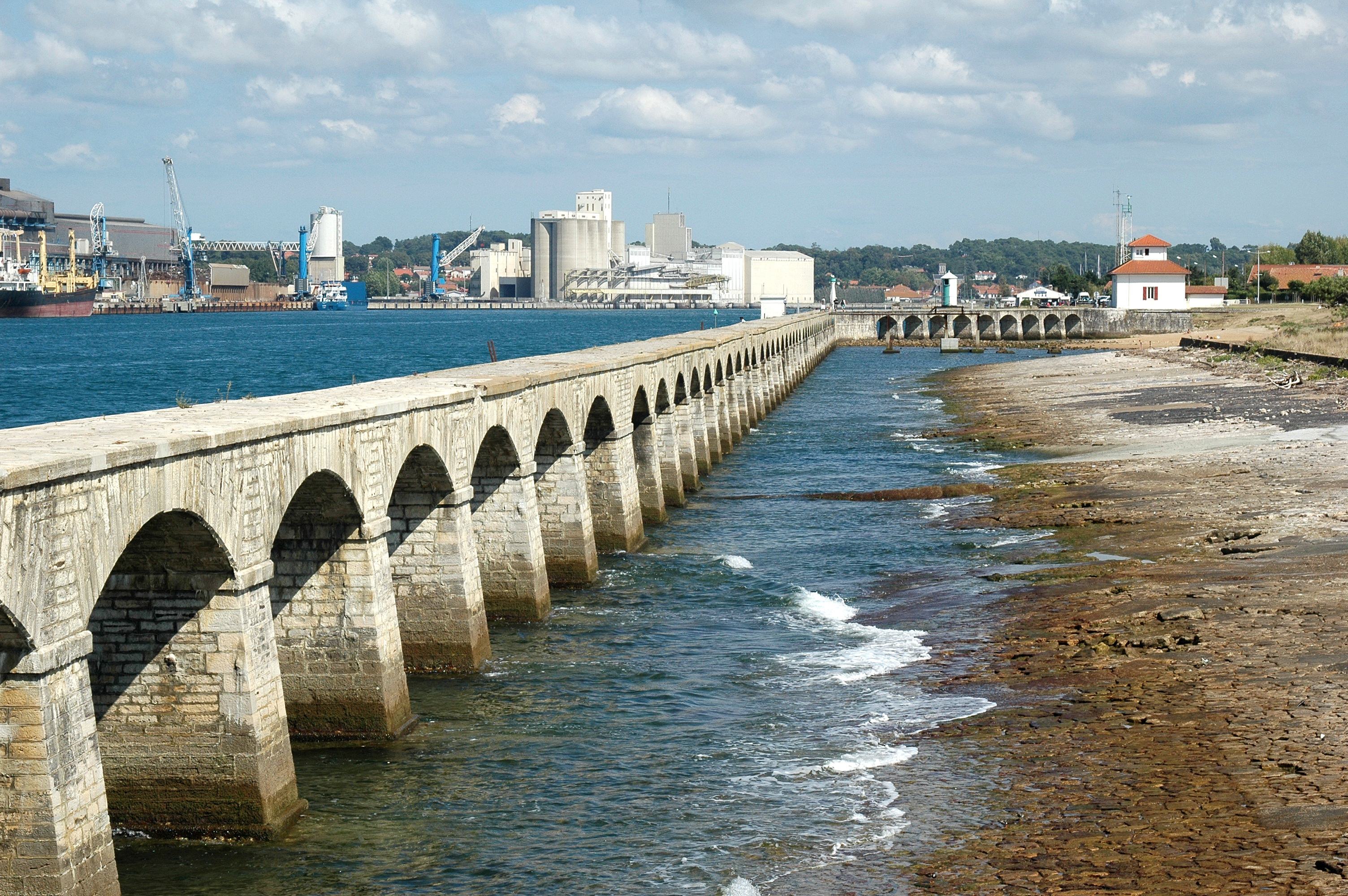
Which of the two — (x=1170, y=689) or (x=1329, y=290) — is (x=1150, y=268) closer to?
(x=1329, y=290)

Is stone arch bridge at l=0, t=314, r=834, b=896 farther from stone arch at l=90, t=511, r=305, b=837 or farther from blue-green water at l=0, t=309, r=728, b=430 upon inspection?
blue-green water at l=0, t=309, r=728, b=430

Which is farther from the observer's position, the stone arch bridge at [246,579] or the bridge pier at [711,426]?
the bridge pier at [711,426]

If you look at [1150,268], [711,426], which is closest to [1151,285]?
[1150,268]

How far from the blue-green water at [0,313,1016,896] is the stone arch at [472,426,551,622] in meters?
0.61

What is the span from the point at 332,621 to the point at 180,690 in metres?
4.12

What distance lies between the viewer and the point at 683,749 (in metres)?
21.0

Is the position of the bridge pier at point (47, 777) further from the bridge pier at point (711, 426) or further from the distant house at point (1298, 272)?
the distant house at point (1298, 272)

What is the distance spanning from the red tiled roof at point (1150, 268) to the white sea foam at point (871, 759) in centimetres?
14526

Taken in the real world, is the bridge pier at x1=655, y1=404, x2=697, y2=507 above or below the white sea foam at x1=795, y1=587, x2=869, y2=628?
above

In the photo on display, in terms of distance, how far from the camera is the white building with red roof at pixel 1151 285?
508 ft

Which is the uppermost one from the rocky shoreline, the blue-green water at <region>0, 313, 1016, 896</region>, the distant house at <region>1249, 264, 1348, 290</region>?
the distant house at <region>1249, 264, 1348, 290</region>

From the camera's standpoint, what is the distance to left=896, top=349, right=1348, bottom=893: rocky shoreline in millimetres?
15000

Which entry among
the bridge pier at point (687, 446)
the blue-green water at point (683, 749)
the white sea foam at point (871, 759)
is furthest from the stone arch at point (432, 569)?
the bridge pier at point (687, 446)

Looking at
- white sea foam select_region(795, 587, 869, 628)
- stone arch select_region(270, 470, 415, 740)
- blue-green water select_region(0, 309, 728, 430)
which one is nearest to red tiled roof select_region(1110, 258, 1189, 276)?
blue-green water select_region(0, 309, 728, 430)
